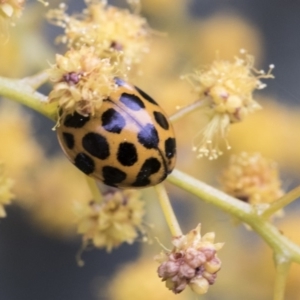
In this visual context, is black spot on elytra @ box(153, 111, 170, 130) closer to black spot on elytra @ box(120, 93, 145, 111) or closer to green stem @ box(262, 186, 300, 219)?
black spot on elytra @ box(120, 93, 145, 111)

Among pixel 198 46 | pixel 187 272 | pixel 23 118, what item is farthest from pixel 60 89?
pixel 198 46

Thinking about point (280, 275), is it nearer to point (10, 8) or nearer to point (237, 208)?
point (237, 208)

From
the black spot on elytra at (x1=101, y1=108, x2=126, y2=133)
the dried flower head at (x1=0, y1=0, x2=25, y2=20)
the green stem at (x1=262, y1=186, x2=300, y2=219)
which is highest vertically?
the dried flower head at (x1=0, y1=0, x2=25, y2=20)

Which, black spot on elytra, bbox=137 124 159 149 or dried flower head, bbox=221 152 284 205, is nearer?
black spot on elytra, bbox=137 124 159 149

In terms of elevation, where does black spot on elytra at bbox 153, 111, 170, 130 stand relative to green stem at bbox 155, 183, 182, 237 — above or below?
above

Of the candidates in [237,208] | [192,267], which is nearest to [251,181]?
[237,208]

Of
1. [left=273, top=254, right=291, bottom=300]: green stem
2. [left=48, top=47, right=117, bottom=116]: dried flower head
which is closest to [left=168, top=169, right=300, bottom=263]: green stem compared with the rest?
[left=273, top=254, right=291, bottom=300]: green stem

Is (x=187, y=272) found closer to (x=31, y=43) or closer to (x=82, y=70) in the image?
(x=82, y=70)
